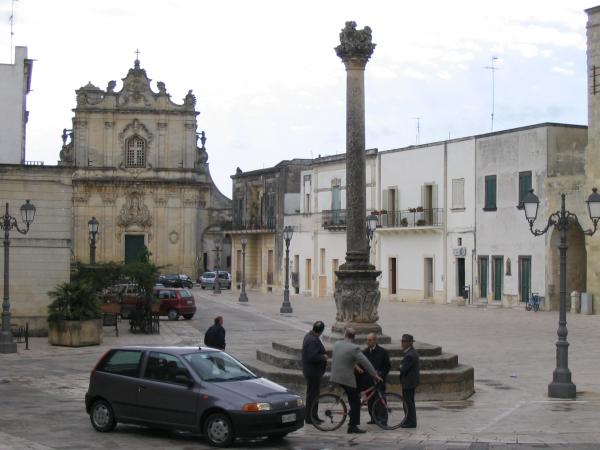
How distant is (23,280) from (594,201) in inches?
681

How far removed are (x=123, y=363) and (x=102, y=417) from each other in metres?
0.80

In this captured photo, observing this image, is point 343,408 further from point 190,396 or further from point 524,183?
point 524,183

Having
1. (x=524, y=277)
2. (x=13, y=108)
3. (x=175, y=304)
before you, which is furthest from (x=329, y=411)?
(x=524, y=277)

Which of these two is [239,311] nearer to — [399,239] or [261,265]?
[399,239]

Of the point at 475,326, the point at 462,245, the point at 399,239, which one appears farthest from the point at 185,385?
the point at 399,239

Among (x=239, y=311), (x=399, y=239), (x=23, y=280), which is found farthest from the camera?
(x=399, y=239)

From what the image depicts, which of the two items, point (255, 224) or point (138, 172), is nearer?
point (255, 224)

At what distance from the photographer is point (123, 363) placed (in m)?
14.9

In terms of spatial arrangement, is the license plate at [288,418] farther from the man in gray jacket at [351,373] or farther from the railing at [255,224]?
the railing at [255,224]

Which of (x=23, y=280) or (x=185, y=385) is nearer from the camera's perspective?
(x=185, y=385)

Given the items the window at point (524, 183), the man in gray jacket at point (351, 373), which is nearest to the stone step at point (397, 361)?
the man in gray jacket at point (351, 373)

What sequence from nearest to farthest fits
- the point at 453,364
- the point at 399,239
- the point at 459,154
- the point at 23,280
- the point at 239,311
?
the point at 453,364, the point at 23,280, the point at 239,311, the point at 459,154, the point at 399,239

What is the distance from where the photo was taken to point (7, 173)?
1197 inches

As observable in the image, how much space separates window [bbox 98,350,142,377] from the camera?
1476cm
